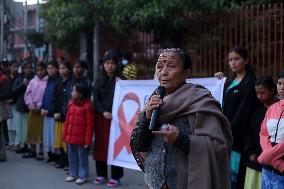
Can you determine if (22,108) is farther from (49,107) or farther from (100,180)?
A: (100,180)

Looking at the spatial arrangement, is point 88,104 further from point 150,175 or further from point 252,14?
point 150,175

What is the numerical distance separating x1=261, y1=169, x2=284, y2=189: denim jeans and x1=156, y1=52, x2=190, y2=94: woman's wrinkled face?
5.23 feet

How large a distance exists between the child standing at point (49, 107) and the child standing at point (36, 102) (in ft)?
0.89

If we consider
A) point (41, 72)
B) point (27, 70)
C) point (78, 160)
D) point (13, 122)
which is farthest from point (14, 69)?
point (78, 160)

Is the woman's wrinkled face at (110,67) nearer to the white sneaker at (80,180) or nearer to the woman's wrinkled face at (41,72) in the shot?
the white sneaker at (80,180)

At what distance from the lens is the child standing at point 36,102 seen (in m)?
8.90

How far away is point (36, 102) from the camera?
8906mm

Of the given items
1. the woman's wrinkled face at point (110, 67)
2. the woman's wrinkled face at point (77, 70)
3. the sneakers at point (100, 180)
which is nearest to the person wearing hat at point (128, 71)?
the woman's wrinkled face at point (110, 67)

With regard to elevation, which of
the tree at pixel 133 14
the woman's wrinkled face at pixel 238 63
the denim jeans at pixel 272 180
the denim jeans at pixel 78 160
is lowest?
the denim jeans at pixel 78 160

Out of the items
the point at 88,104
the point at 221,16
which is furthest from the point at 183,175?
the point at 221,16

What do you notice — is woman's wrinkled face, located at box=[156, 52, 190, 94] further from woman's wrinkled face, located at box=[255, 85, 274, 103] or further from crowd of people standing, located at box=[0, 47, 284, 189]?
woman's wrinkled face, located at box=[255, 85, 274, 103]

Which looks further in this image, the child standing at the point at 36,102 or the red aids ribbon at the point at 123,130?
the child standing at the point at 36,102

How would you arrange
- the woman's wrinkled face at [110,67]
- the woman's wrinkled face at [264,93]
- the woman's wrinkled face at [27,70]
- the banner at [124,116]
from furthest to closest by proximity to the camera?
the woman's wrinkled face at [27,70] < the woman's wrinkled face at [110,67] < the banner at [124,116] < the woman's wrinkled face at [264,93]

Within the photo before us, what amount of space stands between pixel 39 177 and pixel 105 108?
1690 millimetres
